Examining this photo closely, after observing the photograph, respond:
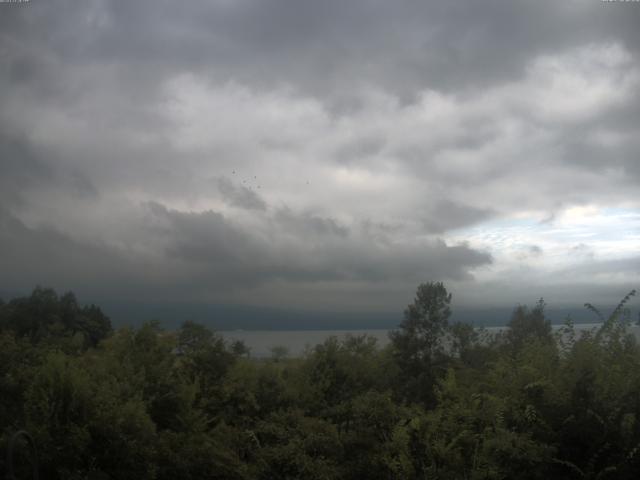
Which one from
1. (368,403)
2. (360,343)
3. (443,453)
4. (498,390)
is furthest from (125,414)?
(360,343)

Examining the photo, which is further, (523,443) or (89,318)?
(89,318)

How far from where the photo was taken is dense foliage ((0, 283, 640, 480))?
1139 cm

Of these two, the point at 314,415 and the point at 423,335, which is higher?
the point at 423,335

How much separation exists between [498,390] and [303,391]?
10.6 metres

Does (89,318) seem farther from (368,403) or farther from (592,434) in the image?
(592,434)

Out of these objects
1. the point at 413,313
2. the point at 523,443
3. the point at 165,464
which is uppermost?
the point at 413,313

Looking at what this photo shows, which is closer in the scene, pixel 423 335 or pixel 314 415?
pixel 314 415

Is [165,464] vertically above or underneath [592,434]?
underneath

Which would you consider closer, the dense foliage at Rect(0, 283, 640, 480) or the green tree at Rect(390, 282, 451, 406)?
the dense foliage at Rect(0, 283, 640, 480)

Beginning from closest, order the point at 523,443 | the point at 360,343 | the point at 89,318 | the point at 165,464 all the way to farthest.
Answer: the point at 523,443 < the point at 165,464 < the point at 360,343 < the point at 89,318

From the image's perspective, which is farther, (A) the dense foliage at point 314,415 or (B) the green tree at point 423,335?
(B) the green tree at point 423,335

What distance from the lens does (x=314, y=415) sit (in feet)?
71.3

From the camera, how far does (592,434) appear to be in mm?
11305

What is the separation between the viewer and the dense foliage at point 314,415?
37.4 feet
